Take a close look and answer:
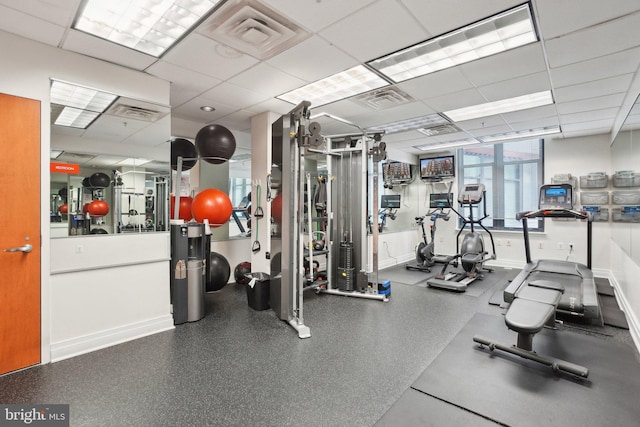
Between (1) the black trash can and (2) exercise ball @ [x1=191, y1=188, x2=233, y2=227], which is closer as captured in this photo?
(2) exercise ball @ [x1=191, y1=188, x2=233, y2=227]

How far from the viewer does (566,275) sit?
179 inches

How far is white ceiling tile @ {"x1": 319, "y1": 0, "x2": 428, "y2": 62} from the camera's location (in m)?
2.35

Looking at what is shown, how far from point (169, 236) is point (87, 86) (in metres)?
1.73

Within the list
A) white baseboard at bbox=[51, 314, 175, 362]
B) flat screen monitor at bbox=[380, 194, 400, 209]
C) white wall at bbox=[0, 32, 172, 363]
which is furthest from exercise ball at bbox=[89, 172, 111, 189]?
flat screen monitor at bbox=[380, 194, 400, 209]

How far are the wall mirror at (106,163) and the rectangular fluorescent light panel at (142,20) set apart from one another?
2.36 feet

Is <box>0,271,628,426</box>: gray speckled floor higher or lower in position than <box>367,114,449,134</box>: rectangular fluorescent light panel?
lower

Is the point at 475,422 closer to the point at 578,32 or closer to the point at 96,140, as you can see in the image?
the point at 578,32

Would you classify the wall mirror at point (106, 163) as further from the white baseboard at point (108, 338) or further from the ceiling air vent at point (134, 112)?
the white baseboard at point (108, 338)

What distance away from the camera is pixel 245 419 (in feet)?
6.55

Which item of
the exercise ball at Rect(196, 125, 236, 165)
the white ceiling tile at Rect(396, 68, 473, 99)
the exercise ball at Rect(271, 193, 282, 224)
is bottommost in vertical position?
the exercise ball at Rect(271, 193, 282, 224)

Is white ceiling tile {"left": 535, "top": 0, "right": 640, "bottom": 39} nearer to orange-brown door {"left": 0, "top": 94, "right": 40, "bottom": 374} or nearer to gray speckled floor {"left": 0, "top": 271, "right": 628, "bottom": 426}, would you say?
gray speckled floor {"left": 0, "top": 271, "right": 628, "bottom": 426}

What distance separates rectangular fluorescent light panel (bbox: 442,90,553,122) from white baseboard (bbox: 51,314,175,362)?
16.5 ft

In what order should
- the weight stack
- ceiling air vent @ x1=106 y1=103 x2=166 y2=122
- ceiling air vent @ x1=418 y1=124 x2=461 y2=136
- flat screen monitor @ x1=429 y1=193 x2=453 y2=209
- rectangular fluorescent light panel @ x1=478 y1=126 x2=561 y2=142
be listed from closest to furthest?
ceiling air vent @ x1=106 y1=103 x2=166 y2=122, the weight stack, ceiling air vent @ x1=418 y1=124 x2=461 y2=136, rectangular fluorescent light panel @ x1=478 y1=126 x2=561 y2=142, flat screen monitor @ x1=429 y1=193 x2=453 y2=209
